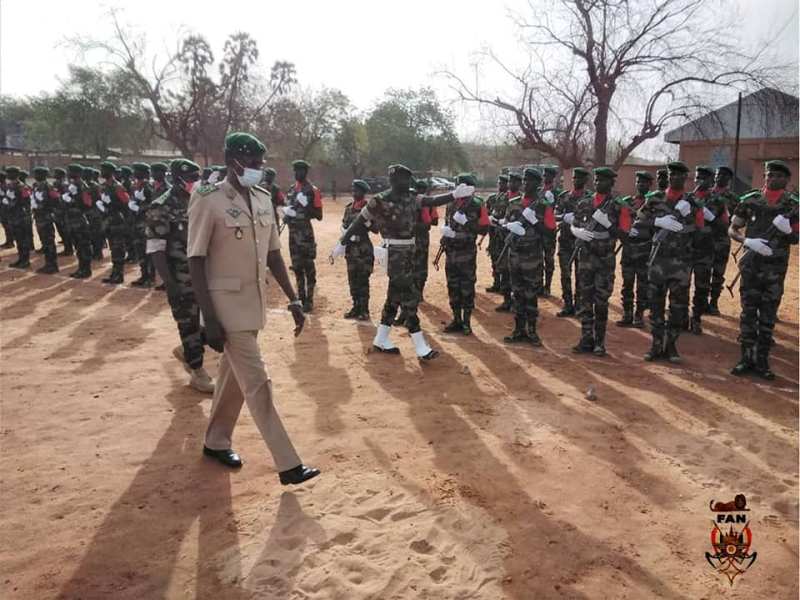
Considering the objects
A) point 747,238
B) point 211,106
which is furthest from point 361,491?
point 211,106

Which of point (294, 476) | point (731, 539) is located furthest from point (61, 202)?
point (731, 539)

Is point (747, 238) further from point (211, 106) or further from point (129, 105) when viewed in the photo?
point (129, 105)

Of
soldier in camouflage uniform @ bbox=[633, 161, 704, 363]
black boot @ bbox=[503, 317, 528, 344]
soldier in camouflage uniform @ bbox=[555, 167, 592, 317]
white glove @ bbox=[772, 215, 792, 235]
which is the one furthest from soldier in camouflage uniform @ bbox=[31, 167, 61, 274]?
white glove @ bbox=[772, 215, 792, 235]

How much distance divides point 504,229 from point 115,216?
708 cm

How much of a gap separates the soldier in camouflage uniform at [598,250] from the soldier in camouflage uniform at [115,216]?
27.0ft

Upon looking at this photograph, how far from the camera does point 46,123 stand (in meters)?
39.4

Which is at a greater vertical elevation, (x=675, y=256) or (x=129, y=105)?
(x=129, y=105)

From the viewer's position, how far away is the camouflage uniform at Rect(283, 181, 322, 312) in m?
8.57

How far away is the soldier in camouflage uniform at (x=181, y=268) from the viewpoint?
17.0 feet

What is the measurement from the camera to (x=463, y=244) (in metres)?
7.41

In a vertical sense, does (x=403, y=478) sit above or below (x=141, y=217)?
below

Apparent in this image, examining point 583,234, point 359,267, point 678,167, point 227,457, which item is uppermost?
point 678,167

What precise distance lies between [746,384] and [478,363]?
2675mm

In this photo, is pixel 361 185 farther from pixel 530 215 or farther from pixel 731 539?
pixel 731 539
